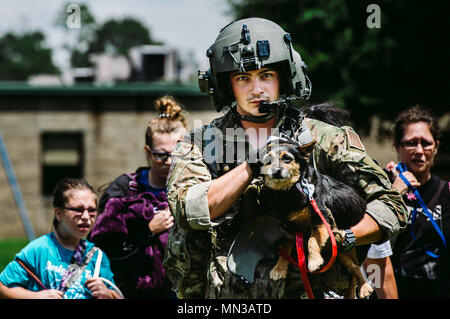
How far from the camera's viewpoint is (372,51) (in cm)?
1398

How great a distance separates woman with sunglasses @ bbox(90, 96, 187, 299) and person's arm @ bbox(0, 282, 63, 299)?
62cm

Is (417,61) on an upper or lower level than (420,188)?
upper

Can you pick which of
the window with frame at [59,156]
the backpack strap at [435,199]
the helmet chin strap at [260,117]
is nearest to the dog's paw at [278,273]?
the helmet chin strap at [260,117]

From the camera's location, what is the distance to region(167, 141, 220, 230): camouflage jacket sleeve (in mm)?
2588

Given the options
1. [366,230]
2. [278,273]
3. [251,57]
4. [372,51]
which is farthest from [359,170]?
[372,51]

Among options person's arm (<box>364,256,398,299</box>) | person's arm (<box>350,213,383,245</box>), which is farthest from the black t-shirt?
person's arm (<box>350,213,383,245</box>)

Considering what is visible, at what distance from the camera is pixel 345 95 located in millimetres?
14297

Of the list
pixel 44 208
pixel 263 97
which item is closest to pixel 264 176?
pixel 263 97

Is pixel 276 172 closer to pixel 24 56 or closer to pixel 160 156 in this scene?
pixel 160 156

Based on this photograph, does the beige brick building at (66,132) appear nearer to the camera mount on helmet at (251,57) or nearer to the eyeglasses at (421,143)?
the eyeglasses at (421,143)

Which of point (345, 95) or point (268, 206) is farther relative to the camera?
point (345, 95)

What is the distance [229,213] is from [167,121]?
6.33 feet
